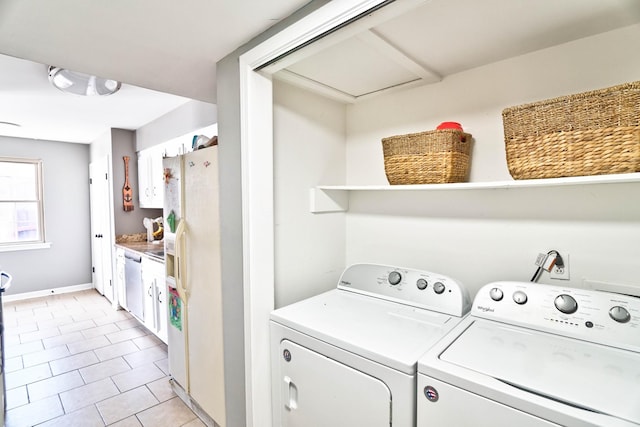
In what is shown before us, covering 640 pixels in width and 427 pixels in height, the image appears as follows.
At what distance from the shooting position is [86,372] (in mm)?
2758

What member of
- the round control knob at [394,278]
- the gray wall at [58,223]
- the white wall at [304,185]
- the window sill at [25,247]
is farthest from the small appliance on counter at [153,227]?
the round control knob at [394,278]

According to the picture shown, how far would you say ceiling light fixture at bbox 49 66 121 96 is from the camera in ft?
7.68

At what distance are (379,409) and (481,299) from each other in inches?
23.1

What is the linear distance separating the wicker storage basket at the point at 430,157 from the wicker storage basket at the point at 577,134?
0.23 meters

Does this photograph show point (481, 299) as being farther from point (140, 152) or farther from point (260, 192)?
point (140, 152)

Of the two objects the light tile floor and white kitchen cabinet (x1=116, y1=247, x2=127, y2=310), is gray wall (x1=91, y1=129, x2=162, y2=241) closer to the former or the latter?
white kitchen cabinet (x1=116, y1=247, x2=127, y2=310)

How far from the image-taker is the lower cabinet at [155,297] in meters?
3.00

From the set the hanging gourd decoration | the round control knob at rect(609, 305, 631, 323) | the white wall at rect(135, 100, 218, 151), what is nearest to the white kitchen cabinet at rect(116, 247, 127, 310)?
the hanging gourd decoration

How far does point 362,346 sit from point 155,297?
2738mm

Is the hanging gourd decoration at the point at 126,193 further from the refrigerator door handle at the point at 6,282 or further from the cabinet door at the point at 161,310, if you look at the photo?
the refrigerator door handle at the point at 6,282

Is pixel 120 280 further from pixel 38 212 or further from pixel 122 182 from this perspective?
pixel 38 212

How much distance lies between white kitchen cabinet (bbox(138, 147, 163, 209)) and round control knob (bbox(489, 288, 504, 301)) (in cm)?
382

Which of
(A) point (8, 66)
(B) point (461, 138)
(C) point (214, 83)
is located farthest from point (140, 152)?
(B) point (461, 138)

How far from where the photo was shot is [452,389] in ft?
2.87
